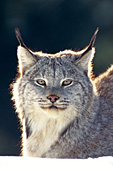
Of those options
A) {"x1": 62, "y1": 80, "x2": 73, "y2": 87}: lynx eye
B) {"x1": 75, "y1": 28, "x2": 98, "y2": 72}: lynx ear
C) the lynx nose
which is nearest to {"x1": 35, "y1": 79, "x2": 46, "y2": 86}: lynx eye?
{"x1": 62, "y1": 80, "x2": 73, "y2": 87}: lynx eye

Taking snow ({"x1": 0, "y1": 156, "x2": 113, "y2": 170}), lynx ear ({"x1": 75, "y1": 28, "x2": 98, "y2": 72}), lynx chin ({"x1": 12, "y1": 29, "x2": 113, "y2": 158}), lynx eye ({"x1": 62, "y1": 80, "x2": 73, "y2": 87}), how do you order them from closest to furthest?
snow ({"x1": 0, "y1": 156, "x2": 113, "y2": 170}), lynx chin ({"x1": 12, "y1": 29, "x2": 113, "y2": 158}), lynx eye ({"x1": 62, "y1": 80, "x2": 73, "y2": 87}), lynx ear ({"x1": 75, "y1": 28, "x2": 98, "y2": 72})

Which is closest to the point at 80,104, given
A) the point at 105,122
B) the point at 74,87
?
the point at 74,87

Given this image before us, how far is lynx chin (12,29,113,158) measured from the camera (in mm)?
5164

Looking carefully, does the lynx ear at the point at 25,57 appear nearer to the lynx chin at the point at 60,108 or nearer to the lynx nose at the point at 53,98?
the lynx chin at the point at 60,108

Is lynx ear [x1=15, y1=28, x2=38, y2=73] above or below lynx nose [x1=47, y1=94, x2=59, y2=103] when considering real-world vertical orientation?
above

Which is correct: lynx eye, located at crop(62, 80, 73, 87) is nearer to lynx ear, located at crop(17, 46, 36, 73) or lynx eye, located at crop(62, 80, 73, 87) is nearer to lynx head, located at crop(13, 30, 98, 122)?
lynx head, located at crop(13, 30, 98, 122)

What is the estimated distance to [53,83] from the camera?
17.1 ft

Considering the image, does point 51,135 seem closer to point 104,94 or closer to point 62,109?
point 62,109

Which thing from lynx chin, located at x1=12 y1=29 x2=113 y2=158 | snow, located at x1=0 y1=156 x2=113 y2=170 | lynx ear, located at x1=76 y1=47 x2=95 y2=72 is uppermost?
lynx ear, located at x1=76 y1=47 x2=95 y2=72

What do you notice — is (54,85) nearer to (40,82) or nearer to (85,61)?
(40,82)

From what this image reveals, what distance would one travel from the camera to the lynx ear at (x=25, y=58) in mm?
5617

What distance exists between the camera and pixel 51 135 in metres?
5.43

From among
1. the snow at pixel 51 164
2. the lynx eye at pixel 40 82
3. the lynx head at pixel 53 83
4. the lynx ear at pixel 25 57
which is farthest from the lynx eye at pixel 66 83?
the snow at pixel 51 164

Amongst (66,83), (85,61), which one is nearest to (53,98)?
(66,83)
